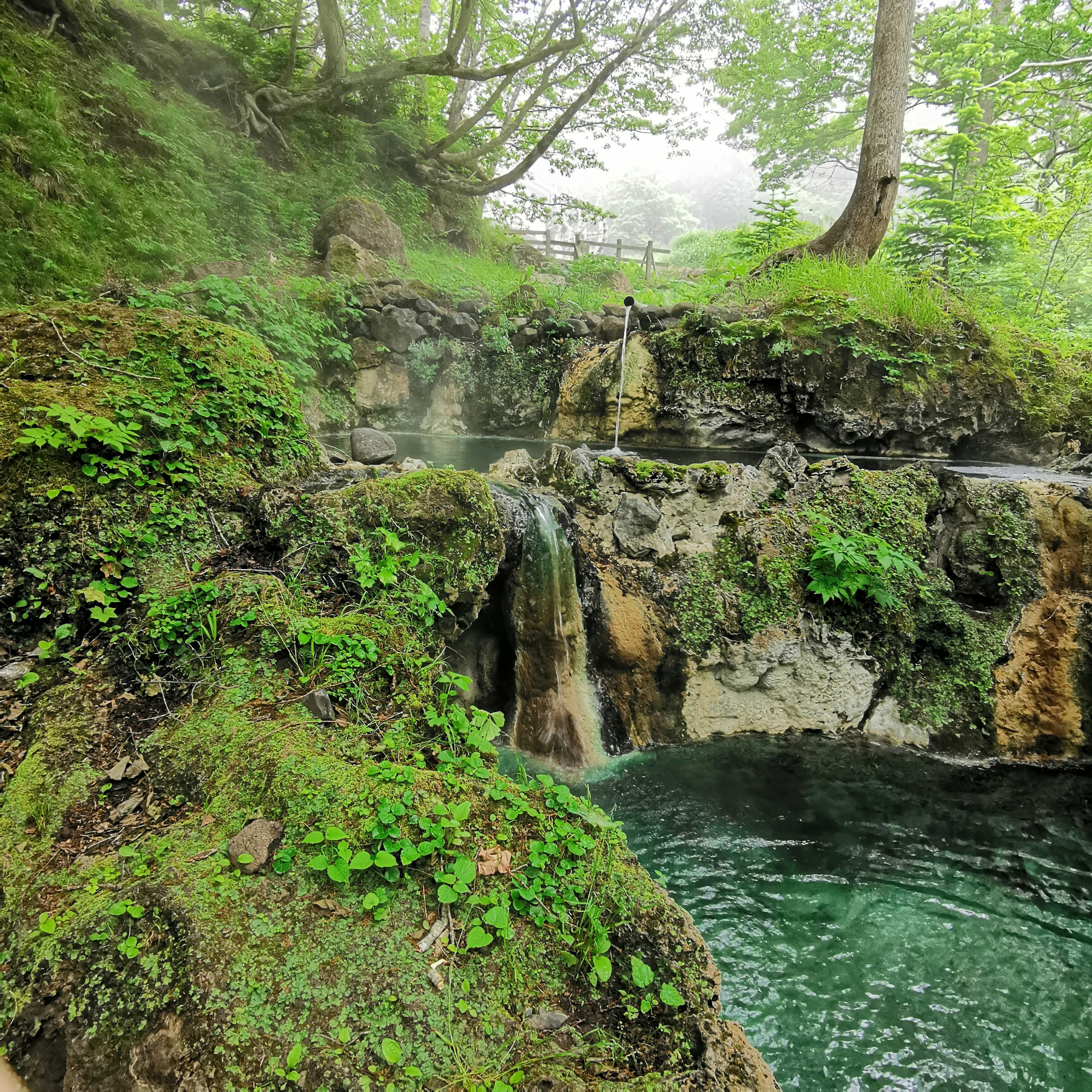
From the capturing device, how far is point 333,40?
428 inches

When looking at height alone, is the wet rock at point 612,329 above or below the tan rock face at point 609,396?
above

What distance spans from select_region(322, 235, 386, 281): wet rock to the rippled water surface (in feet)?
28.7

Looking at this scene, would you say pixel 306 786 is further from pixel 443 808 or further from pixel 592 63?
pixel 592 63

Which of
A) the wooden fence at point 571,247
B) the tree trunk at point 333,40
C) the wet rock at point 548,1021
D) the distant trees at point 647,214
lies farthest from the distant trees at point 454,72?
the distant trees at point 647,214

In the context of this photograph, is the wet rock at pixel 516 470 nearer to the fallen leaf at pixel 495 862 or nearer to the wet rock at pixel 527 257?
the fallen leaf at pixel 495 862

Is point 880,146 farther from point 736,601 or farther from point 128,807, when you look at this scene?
point 128,807

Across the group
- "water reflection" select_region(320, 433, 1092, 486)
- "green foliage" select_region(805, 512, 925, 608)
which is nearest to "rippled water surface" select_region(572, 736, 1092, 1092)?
"green foliage" select_region(805, 512, 925, 608)

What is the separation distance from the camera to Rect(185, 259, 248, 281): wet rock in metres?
7.54

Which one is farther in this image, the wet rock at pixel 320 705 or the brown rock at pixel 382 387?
the brown rock at pixel 382 387

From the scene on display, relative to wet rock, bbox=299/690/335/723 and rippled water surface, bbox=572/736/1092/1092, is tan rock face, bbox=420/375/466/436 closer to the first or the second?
rippled water surface, bbox=572/736/1092/1092

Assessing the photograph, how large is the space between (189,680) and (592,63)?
16001 millimetres

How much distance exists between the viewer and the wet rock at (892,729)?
518cm

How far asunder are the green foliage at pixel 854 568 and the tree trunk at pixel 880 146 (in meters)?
6.21

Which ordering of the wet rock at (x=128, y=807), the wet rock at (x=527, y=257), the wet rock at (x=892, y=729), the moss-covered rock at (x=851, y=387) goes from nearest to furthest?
1. the wet rock at (x=128, y=807)
2. the wet rock at (x=892, y=729)
3. the moss-covered rock at (x=851, y=387)
4. the wet rock at (x=527, y=257)
